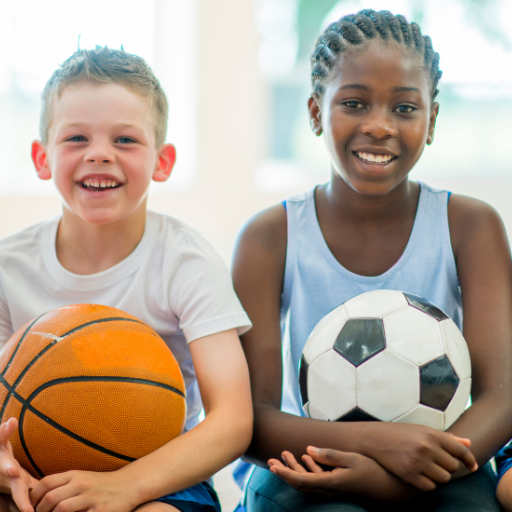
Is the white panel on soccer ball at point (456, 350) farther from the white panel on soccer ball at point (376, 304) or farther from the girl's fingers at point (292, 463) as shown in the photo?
the girl's fingers at point (292, 463)

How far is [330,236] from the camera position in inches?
60.7

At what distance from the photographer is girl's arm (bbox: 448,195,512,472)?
1201mm

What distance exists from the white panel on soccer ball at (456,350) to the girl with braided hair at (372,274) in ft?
0.32

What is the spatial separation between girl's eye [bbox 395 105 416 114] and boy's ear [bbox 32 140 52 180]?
0.88m

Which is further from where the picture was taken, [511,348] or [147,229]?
[147,229]

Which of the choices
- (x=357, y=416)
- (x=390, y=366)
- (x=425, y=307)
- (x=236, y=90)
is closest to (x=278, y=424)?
(x=357, y=416)

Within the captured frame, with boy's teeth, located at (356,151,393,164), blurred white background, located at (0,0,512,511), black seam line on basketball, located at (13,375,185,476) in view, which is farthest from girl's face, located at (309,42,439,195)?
blurred white background, located at (0,0,512,511)

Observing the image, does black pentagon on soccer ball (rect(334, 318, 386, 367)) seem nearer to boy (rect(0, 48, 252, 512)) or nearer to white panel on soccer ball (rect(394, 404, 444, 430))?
white panel on soccer ball (rect(394, 404, 444, 430))

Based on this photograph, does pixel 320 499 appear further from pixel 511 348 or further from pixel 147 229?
pixel 147 229

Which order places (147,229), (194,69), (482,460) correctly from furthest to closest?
1. (194,69)
2. (147,229)
3. (482,460)

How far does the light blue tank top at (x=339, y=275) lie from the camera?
1.45 meters

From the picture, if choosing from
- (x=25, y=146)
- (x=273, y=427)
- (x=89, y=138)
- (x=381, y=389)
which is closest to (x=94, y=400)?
(x=273, y=427)

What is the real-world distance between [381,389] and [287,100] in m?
5.18

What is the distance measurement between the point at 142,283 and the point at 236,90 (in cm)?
450
